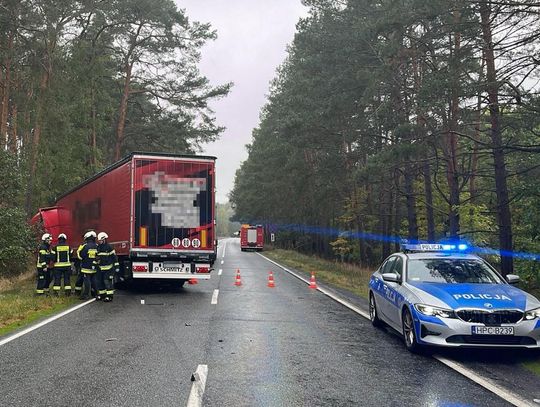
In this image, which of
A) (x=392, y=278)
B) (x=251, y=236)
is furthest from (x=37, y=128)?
(x=251, y=236)

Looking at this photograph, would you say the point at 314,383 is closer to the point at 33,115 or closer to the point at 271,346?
the point at 271,346

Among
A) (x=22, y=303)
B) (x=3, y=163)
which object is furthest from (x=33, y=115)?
(x=22, y=303)

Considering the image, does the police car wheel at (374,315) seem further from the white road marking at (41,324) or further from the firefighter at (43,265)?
the firefighter at (43,265)

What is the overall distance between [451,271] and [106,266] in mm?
8331

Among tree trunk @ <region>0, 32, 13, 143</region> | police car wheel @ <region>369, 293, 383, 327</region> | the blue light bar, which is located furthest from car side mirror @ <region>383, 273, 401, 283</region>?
tree trunk @ <region>0, 32, 13, 143</region>

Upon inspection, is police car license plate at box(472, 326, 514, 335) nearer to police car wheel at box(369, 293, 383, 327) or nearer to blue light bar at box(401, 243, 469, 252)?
blue light bar at box(401, 243, 469, 252)

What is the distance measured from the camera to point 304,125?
28672mm

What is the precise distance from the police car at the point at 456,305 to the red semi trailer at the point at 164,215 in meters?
6.59

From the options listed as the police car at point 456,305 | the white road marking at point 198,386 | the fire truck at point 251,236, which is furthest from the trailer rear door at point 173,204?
the fire truck at point 251,236

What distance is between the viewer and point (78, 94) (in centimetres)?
2770

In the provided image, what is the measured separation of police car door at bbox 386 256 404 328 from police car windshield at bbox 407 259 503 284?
0.21 meters

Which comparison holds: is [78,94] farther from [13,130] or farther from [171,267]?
[171,267]

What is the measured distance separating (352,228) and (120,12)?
22.7m

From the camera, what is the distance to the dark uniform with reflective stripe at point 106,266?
1309 centimetres
